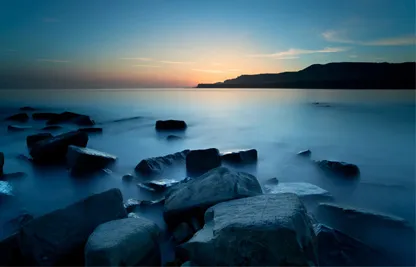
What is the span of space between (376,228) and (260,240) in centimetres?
213

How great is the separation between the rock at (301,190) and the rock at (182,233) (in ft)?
5.21

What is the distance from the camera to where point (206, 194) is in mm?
3354

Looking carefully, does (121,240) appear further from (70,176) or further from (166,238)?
(70,176)

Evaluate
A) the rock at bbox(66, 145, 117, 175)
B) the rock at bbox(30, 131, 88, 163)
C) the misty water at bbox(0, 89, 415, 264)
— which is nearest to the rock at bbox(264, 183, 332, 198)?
the misty water at bbox(0, 89, 415, 264)

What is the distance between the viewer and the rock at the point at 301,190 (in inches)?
176

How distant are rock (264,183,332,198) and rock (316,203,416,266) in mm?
561

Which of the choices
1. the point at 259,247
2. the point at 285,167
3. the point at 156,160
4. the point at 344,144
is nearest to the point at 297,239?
the point at 259,247

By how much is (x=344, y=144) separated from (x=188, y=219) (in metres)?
8.50

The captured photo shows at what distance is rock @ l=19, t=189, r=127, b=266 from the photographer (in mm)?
2713

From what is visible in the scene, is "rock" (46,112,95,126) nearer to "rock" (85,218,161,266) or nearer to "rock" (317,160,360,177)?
"rock" (317,160,360,177)

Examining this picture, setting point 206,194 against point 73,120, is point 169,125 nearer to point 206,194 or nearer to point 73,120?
point 73,120

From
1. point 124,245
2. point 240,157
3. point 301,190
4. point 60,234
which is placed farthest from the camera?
point 240,157

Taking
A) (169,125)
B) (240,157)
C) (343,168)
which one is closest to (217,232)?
(343,168)

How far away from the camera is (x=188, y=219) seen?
335 cm
